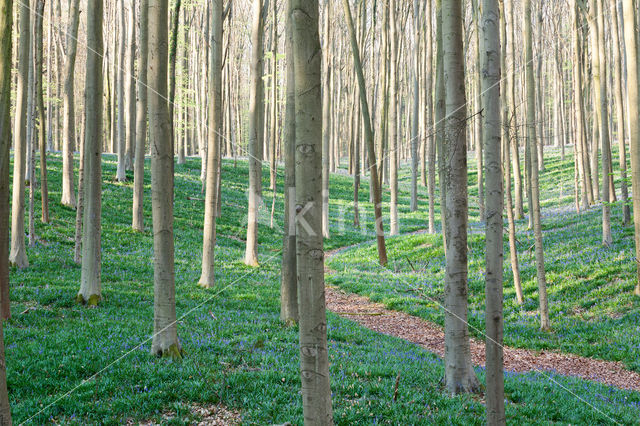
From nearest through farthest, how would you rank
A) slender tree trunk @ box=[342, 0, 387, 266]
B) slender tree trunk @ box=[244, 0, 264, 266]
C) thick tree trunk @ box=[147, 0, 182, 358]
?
thick tree trunk @ box=[147, 0, 182, 358] → slender tree trunk @ box=[244, 0, 264, 266] → slender tree trunk @ box=[342, 0, 387, 266]

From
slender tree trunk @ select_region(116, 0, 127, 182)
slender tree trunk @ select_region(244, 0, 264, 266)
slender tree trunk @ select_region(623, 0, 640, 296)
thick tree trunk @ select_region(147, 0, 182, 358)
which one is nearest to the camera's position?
thick tree trunk @ select_region(147, 0, 182, 358)

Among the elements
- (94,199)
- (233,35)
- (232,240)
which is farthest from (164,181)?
(233,35)

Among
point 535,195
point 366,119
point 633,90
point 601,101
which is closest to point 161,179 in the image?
point 535,195

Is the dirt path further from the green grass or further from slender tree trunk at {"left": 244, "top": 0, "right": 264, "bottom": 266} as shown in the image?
slender tree trunk at {"left": 244, "top": 0, "right": 264, "bottom": 266}

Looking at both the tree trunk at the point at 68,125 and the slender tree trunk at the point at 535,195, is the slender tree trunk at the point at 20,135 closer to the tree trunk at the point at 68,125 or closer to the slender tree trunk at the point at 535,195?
the tree trunk at the point at 68,125

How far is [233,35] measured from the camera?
140ft

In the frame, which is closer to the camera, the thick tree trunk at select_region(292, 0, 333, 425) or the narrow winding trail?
the thick tree trunk at select_region(292, 0, 333, 425)

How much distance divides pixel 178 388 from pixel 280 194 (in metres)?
25.1

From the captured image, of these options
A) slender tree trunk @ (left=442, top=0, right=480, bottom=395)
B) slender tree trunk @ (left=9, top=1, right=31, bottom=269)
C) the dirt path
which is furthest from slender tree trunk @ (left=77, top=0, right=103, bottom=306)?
slender tree trunk @ (left=442, top=0, right=480, bottom=395)

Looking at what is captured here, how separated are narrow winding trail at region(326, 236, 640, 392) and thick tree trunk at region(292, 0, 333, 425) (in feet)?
18.4

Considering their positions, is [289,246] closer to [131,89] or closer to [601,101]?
[601,101]

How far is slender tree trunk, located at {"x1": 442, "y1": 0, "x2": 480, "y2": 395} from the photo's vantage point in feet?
16.3

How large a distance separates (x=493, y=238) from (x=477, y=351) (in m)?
5.45

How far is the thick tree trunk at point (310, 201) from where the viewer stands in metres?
2.83
